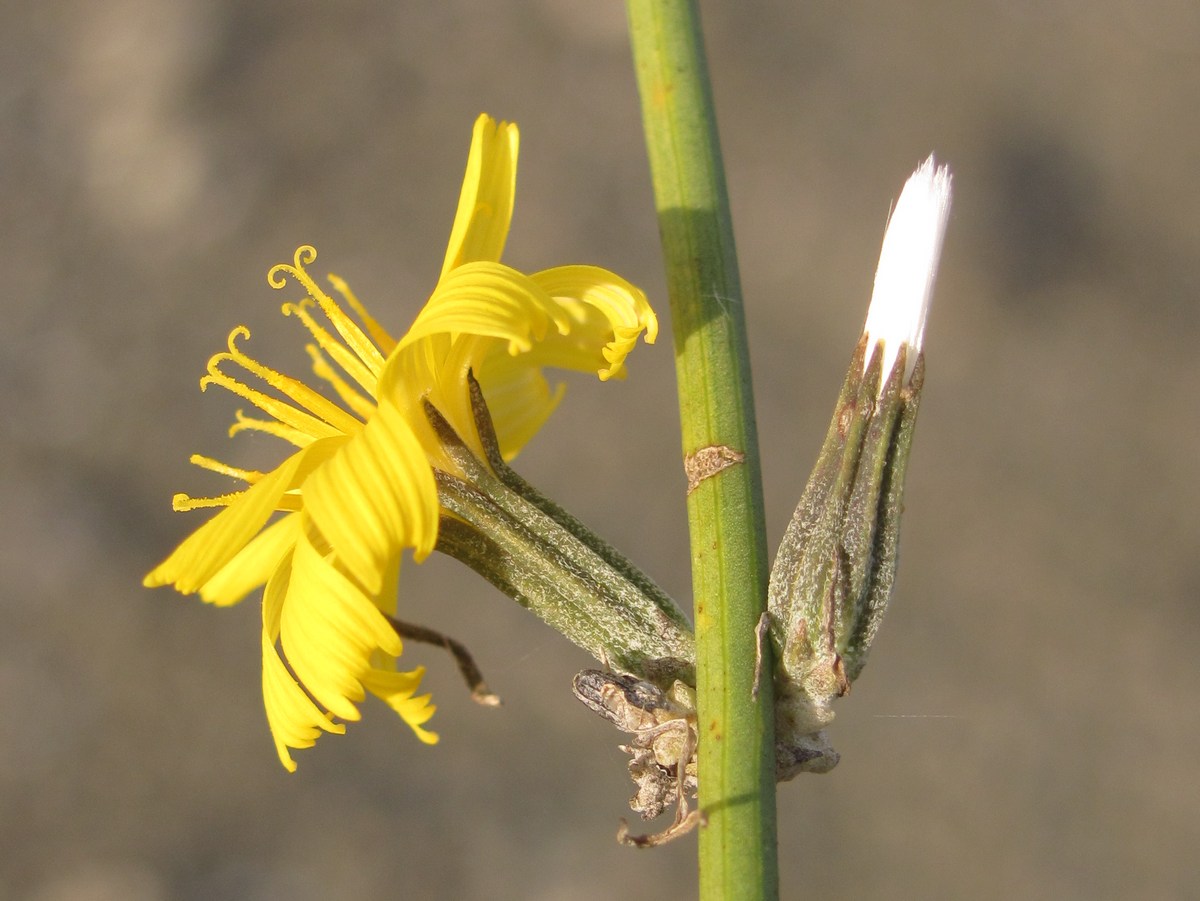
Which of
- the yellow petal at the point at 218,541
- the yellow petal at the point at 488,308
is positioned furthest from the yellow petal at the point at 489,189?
the yellow petal at the point at 218,541

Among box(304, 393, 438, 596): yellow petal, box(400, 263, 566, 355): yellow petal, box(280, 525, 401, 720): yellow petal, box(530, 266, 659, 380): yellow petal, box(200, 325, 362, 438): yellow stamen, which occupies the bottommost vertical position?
box(280, 525, 401, 720): yellow petal

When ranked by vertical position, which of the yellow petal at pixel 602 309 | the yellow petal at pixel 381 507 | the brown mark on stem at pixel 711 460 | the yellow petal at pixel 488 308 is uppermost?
the yellow petal at pixel 602 309

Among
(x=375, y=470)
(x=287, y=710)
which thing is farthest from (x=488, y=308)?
(x=287, y=710)

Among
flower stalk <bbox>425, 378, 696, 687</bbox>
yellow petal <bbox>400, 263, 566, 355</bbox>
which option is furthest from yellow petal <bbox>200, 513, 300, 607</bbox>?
yellow petal <bbox>400, 263, 566, 355</bbox>

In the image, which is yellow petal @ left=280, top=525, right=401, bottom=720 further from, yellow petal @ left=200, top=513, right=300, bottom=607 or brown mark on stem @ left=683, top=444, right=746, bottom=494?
brown mark on stem @ left=683, top=444, right=746, bottom=494

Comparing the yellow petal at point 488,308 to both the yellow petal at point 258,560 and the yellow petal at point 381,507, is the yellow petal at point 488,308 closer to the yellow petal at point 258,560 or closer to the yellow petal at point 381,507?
the yellow petal at point 381,507

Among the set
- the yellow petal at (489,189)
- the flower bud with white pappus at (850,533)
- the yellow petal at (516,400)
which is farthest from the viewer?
the yellow petal at (516,400)

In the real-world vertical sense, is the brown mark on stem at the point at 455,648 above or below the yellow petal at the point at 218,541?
below

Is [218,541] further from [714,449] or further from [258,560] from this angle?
[714,449]
